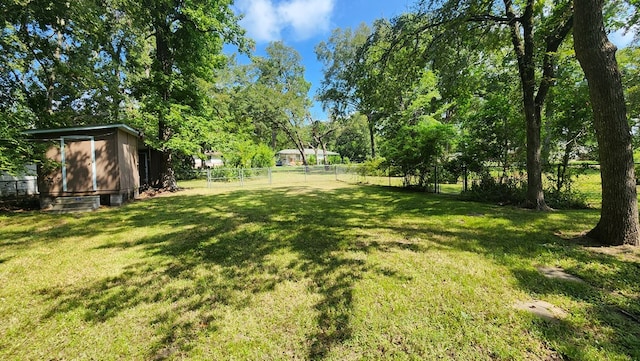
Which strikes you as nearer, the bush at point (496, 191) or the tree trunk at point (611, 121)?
the tree trunk at point (611, 121)

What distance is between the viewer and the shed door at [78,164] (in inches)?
349

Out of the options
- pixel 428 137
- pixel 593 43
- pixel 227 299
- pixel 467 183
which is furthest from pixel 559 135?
pixel 227 299

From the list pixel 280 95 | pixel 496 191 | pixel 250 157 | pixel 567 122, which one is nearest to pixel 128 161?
pixel 250 157

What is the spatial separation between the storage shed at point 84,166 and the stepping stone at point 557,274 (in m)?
11.3

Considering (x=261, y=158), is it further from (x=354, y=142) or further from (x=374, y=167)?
(x=354, y=142)

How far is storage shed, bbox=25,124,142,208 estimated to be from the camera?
8.75 meters

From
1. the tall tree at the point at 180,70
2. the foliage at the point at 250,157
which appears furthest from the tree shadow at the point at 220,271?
the foliage at the point at 250,157

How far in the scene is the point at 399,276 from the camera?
323 cm

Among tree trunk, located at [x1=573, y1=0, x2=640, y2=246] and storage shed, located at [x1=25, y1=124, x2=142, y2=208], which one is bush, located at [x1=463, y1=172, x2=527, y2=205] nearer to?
tree trunk, located at [x1=573, y1=0, x2=640, y2=246]

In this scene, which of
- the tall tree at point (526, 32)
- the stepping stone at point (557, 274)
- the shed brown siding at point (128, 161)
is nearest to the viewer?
the stepping stone at point (557, 274)

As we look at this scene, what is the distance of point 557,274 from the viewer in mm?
3146

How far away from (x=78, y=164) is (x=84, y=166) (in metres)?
0.17

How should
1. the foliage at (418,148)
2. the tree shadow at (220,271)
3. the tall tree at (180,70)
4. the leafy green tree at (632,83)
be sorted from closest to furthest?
1. the tree shadow at (220,271)
2. the leafy green tree at (632,83)
3. the foliage at (418,148)
4. the tall tree at (180,70)

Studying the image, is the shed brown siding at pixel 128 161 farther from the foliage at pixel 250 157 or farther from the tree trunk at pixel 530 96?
the tree trunk at pixel 530 96
